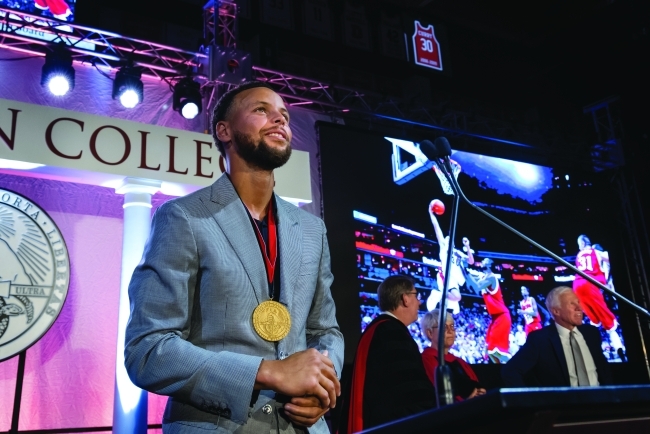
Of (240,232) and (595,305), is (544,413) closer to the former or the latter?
(240,232)

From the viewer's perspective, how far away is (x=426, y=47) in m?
7.66

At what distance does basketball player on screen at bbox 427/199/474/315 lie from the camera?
17.3 feet

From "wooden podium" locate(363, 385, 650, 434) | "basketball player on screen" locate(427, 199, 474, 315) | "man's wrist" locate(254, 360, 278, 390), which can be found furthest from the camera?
"basketball player on screen" locate(427, 199, 474, 315)

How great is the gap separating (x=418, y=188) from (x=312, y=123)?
1.14m

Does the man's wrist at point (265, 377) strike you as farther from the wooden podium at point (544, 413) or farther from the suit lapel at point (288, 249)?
the wooden podium at point (544, 413)

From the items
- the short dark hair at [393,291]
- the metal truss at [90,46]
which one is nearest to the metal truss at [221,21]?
the metal truss at [90,46]

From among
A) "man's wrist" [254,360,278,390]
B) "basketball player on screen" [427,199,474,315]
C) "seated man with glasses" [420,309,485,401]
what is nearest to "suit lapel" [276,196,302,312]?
"man's wrist" [254,360,278,390]

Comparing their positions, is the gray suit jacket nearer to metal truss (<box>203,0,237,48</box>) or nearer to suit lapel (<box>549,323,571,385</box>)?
suit lapel (<box>549,323,571,385</box>)

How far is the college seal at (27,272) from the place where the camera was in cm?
361

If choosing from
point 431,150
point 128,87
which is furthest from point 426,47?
point 431,150

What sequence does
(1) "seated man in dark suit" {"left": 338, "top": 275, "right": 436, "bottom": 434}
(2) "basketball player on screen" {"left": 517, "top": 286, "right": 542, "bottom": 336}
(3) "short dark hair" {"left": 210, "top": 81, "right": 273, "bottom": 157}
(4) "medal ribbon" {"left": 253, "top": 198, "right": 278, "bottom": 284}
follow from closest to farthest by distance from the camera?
(4) "medal ribbon" {"left": 253, "top": 198, "right": 278, "bottom": 284}, (3) "short dark hair" {"left": 210, "top": 81, "right": 273, "bottom": 157}, (1) "seated man in dark suit" {"left": 338, "top": 275, "right": 436, "bottom": 434}, (2) "basketball player on screen" {"left": 517, "top": 286, "right": 542, "bottom": 336}

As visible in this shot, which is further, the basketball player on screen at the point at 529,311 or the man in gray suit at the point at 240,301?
the basketball player on screen at the point at 529,311

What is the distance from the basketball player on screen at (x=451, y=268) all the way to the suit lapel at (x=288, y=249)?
3.76m

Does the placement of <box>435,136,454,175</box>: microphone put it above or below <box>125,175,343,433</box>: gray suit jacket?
above
